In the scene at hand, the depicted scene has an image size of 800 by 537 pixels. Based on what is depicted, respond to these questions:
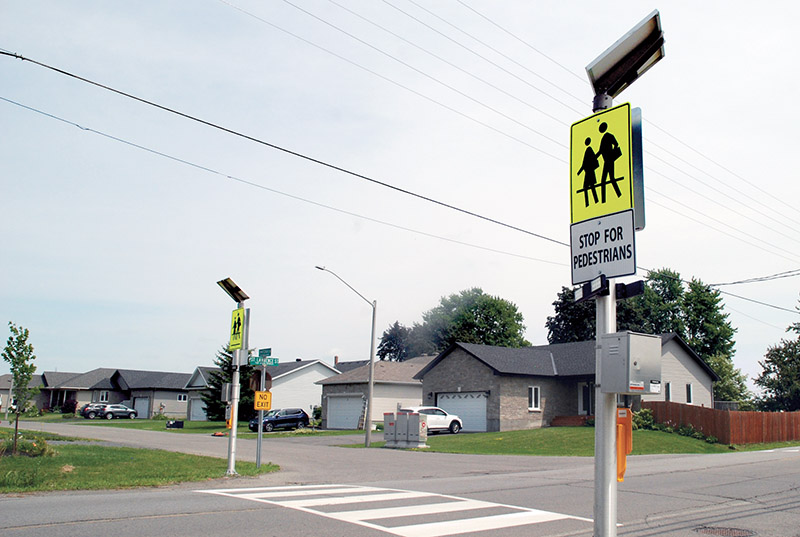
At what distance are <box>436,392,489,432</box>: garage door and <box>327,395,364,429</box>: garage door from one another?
755 cm

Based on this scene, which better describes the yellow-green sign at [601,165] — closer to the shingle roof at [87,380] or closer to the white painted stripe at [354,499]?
the white painted stripe at [354,499]

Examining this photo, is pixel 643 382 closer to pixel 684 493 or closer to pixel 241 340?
pixel 684 493

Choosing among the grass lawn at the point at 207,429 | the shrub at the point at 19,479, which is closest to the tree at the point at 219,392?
the grass lawn at the point at 207,429

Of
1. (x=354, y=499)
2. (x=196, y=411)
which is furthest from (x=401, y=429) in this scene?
(x=196, y=411)

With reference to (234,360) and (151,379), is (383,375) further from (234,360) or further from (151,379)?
(151,379)

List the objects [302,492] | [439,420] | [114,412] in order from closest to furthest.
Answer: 1. [302,492]
2. [439,420]
3. [114,412]

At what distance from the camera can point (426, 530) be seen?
9.09 metres

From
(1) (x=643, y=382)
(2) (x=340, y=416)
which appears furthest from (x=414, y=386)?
(1) (x=643, y=382)

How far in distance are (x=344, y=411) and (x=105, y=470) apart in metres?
33.5

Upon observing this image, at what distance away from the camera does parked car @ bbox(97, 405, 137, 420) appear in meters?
65.9

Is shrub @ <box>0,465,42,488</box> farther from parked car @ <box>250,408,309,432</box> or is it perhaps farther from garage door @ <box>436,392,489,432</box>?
parked car @ <box>250,408,309,432</box>

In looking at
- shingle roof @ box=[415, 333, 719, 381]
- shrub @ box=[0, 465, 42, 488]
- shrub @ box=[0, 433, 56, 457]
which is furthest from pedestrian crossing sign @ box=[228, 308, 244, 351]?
shingle roof @ box=[415, 333, 719, 381]

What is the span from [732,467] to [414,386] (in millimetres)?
33468

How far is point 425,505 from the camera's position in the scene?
11.4 meters
